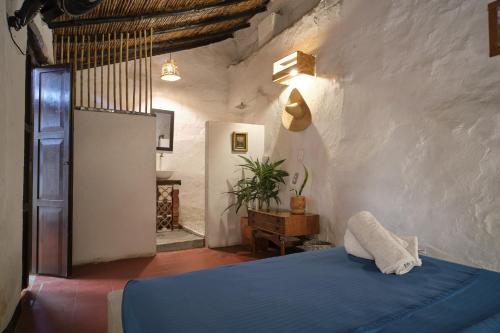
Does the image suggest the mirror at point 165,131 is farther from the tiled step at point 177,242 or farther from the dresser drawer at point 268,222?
the dresser drawer at point 268,222

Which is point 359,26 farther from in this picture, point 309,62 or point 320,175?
point 320,175

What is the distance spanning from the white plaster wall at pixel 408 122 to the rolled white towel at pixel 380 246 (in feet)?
2.82

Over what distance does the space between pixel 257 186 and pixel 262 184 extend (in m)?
0.08

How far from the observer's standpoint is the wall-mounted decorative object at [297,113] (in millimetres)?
3855

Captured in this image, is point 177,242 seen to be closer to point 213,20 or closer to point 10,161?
point 10,161

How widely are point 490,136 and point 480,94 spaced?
12.1 inches

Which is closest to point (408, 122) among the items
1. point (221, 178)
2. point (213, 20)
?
point (221, 178)

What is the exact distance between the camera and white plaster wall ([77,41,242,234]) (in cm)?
546

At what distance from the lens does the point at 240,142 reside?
4.50 m

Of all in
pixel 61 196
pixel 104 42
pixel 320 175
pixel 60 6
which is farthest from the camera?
pixel 104 42

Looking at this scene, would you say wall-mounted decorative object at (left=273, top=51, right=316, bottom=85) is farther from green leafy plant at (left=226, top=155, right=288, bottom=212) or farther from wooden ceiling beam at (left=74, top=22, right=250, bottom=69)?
wooden ceiling beam at (left=74, top=22, right=250, bottom=69)

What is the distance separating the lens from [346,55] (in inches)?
131

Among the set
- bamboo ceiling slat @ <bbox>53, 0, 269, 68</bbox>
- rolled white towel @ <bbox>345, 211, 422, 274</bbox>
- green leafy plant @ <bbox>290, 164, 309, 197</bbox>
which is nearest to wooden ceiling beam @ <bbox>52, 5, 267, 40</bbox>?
bamboo ceiling slat @ <bbox>53, 0, 269, 68</bbox>

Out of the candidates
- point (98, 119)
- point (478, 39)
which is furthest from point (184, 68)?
point (478, 39)
